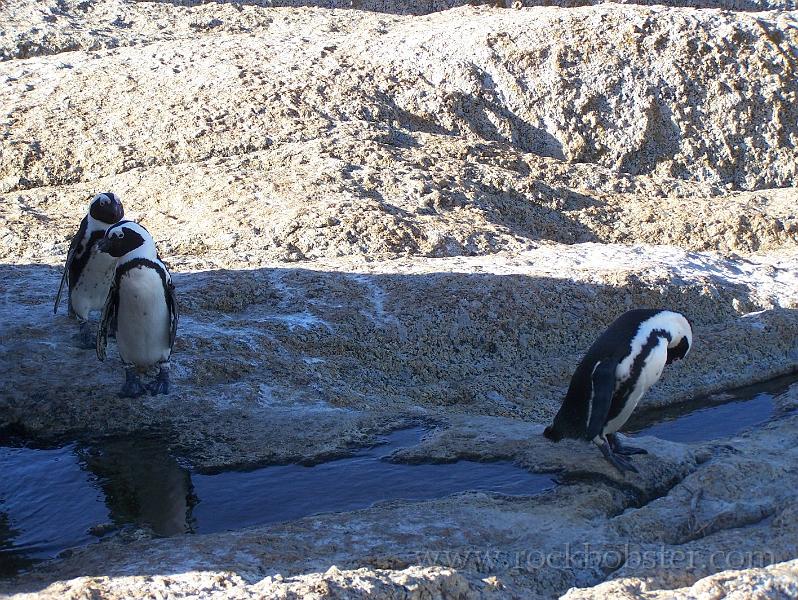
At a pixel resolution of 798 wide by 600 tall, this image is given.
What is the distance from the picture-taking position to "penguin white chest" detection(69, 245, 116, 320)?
6301 millimetres

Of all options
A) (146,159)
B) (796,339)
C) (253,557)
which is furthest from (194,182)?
(253,557)

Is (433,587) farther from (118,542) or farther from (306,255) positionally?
(306,255)

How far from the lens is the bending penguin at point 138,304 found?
5.73 meters

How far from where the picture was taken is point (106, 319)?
5824 millimetres

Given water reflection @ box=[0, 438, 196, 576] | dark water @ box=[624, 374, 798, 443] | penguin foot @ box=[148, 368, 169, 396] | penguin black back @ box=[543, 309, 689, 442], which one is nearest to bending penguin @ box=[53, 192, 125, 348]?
penguin foot @ box=[148, 368, 169, 396]

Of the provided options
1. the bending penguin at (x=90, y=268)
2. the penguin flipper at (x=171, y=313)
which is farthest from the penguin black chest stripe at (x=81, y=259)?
the penguin flipper at (x=171, y=313)

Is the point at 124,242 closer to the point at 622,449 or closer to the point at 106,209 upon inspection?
the point at 106,209

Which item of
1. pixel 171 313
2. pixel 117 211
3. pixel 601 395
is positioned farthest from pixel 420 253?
pixel 601 395

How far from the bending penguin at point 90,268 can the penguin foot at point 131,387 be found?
0.74 meters

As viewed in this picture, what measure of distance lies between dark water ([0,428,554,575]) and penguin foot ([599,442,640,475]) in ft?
1.02

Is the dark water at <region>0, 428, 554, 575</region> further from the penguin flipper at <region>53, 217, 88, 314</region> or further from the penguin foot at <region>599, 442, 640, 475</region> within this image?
the penguin flipper at <region>53, 217, 88, 314</region>

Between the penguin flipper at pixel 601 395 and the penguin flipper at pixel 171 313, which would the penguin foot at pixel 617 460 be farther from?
the penguin flipper at pixel 171 313

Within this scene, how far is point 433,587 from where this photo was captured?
129 inches

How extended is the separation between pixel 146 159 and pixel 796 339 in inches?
215
